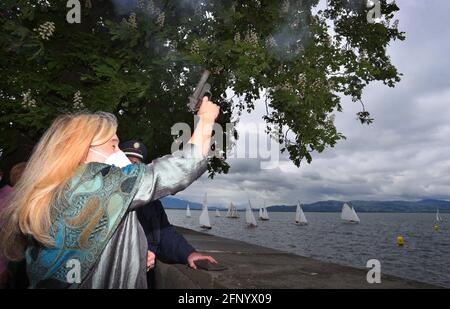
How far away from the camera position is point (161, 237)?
327 centimetres

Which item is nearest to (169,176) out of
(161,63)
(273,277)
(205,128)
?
(205,128)

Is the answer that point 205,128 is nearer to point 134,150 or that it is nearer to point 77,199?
point 77,199

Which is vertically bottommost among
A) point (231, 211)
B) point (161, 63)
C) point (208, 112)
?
point (231, 211)

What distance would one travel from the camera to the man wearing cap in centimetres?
301

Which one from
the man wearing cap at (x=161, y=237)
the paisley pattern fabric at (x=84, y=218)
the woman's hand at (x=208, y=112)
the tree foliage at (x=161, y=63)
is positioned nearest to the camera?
the paisley pattern fabric at (x=84, y=218)

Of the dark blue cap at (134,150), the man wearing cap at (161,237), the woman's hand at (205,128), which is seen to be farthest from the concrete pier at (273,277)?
the woman's hand at (205,128)

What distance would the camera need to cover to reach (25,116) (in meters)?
7.37

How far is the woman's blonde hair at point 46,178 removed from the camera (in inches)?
64.2

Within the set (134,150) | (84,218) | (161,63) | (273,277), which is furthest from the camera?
(161,63)

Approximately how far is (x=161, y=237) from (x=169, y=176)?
178 cm

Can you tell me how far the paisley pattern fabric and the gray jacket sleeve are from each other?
3 centimetres

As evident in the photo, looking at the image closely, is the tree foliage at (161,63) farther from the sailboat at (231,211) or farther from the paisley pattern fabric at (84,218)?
the sailboat at (231,211)
